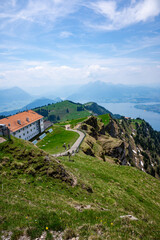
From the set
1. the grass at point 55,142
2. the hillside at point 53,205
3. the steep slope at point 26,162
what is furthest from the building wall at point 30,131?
the hillside at point 53,205

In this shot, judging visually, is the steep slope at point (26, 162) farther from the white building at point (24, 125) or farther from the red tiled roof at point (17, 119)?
the red tiled roof at point (17, 119)

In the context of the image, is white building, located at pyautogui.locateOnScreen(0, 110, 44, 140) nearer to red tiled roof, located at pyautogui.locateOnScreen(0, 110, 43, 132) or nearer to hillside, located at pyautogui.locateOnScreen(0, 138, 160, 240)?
red tiled roof, located at pyautogui.locateOnScreen(0, 110, 43, 132)

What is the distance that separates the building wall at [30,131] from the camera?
56.7 meters

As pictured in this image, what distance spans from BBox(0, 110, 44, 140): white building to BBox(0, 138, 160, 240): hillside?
38712 mm

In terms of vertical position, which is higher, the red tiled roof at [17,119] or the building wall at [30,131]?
the red tiled roof at [17,119]

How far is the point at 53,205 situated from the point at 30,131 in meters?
55.1

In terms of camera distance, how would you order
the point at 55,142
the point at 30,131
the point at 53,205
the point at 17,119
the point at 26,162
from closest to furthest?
the point at 53,205 → the point at 26,162 → the point at 55,142 → the point at 17,119 → the point at 30,131

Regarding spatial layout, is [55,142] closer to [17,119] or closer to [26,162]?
[17,119]

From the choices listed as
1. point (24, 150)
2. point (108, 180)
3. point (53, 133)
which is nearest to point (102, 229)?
point (24, 150)

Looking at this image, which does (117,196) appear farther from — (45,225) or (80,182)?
(45,225)

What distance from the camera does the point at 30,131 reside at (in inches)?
2525

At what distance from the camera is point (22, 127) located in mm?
57438

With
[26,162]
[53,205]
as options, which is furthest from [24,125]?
[53,205]

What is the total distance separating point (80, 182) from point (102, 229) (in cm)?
971
